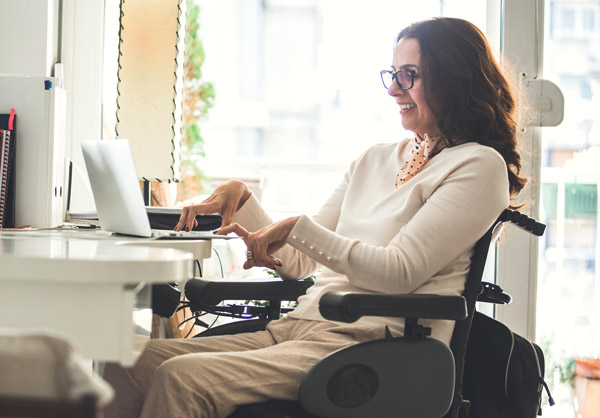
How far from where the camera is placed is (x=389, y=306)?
118 centimetres

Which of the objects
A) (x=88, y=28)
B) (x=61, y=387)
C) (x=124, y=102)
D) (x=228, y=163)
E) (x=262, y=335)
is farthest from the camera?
(x=228, y=163)

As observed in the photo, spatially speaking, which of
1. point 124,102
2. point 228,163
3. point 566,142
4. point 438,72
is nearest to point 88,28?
point 124,102

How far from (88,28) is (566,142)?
2047mm

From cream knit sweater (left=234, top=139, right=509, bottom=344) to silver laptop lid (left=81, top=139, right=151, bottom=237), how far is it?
1.01 ft

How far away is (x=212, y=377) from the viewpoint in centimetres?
117

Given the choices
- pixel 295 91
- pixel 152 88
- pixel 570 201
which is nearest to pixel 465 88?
pixel 152 88

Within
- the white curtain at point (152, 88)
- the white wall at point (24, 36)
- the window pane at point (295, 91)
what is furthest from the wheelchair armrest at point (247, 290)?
the window pane at point (295, 91)

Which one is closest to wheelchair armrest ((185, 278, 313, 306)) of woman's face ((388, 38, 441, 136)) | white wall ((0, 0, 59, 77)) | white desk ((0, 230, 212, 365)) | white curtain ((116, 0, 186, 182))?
woman's face ((388, 38, 441, 136))

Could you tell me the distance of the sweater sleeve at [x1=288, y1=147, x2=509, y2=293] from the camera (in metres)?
1.34

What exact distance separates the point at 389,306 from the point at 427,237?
0.22 metres

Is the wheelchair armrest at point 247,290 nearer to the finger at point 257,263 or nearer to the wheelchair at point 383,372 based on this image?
the finger at point 257,263

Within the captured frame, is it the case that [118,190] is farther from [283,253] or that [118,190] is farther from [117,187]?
[283,253]

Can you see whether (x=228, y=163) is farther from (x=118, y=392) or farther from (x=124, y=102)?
(x=118, y=392)

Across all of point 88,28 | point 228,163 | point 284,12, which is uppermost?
point 284,12
